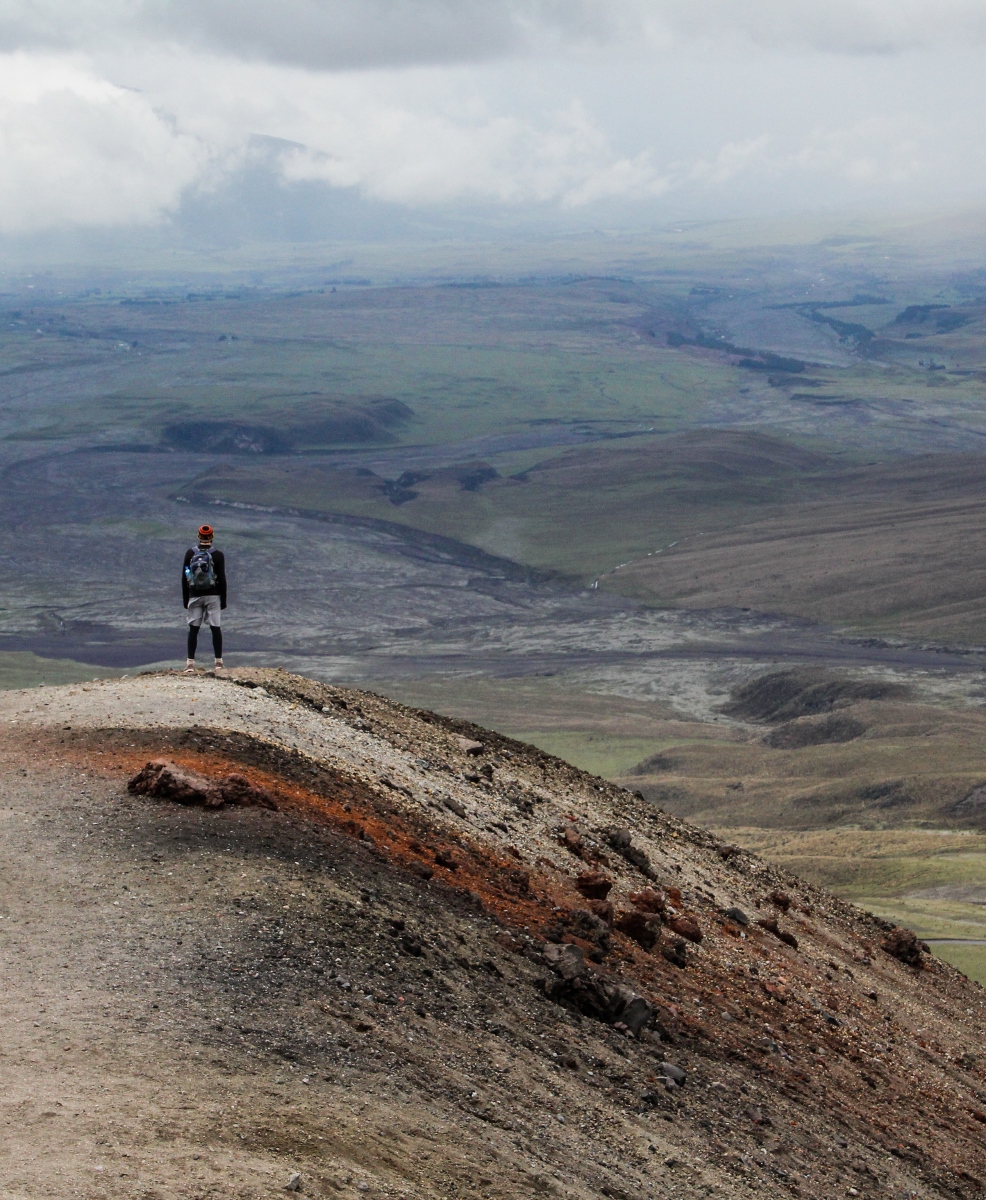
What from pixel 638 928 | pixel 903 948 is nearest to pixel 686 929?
pixel 638 928

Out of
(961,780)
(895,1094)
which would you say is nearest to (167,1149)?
(895,1094)

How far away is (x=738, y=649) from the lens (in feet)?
268

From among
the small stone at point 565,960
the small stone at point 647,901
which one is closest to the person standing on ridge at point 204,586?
the small stone at point 647,901

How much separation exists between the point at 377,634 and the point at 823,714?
111ft

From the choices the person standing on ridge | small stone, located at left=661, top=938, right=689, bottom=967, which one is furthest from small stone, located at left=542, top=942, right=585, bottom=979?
the person standing on ridge

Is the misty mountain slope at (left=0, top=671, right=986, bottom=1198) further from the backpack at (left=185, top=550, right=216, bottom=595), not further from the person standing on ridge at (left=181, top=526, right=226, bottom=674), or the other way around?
the backpack at (left=185, top=550, right=216, bottom=595)

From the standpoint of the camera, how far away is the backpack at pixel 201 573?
664 inches

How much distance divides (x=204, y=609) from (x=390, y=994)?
780cm

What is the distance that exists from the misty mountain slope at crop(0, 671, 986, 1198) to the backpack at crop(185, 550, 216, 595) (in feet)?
3.60

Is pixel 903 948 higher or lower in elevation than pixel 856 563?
higher

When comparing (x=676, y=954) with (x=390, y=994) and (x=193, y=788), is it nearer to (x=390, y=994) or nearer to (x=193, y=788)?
(x=390, y=994)

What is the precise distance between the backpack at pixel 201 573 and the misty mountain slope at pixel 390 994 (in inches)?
43.2

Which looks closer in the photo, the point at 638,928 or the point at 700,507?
the point at 638,928

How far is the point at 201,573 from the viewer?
16875 millimetres
